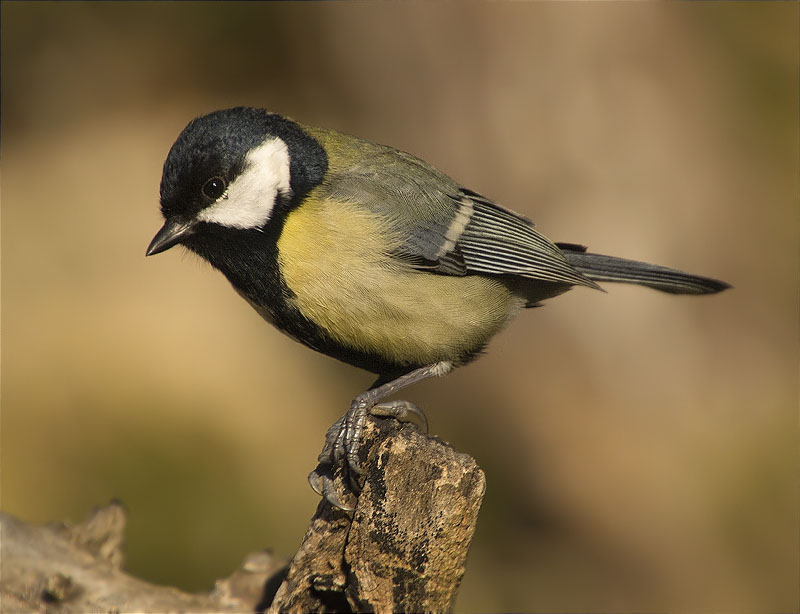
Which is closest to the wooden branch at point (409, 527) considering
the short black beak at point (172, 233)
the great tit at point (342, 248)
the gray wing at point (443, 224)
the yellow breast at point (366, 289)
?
the great tit at point (342, 248)

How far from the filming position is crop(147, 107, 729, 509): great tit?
2.39 metres

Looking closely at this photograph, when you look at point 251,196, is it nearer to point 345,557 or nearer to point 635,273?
point 345,557

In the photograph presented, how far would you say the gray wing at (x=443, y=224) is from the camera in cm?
260

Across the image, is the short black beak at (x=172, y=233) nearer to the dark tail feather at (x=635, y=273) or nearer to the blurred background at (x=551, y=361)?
the dark tail feather at (x=635, y=273)

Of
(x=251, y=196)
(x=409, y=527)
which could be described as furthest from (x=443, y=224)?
(x=409, y=527)

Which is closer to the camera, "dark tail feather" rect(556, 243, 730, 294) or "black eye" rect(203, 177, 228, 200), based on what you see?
"black eye" rect(203, 177, 228, 200)

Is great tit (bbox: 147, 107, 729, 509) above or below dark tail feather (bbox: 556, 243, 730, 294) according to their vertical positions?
below

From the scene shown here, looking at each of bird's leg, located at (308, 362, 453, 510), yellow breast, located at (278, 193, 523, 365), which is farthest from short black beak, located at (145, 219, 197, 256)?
bird's leg, located at (308, 362, 453, 510)

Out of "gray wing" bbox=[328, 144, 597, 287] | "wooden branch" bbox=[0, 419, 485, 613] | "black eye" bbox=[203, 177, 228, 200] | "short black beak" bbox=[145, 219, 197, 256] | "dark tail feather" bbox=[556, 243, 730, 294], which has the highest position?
"dark tail feather" bbox=[556, 243, 730, 294]

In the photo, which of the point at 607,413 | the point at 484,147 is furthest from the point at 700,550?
the point at 484,147

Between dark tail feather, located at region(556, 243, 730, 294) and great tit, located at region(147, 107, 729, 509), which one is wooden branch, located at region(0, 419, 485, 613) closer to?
great tit, located at region(147, 107, 729, 509)

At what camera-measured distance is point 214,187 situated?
238 cm

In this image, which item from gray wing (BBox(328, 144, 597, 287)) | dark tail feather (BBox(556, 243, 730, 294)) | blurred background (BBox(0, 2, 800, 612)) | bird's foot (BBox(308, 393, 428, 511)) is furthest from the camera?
blurred background (BBox(0, 2, 800, 612))

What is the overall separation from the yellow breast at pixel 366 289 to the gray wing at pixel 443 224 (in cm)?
6
